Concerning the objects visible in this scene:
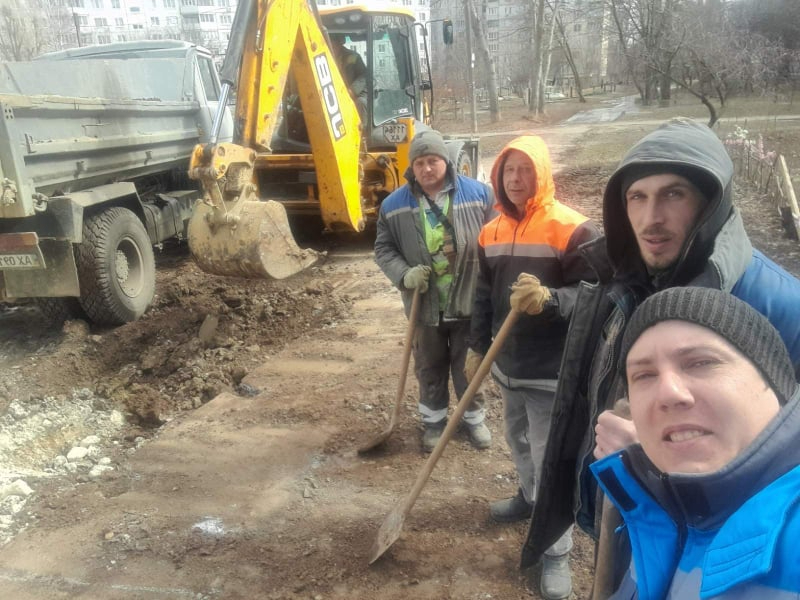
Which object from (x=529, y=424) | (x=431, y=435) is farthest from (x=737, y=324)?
(x=431, y=435)

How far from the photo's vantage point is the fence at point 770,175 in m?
7.57

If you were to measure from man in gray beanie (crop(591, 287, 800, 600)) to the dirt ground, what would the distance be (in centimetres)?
180

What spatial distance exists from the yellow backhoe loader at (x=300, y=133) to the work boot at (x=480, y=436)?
1.99 meters

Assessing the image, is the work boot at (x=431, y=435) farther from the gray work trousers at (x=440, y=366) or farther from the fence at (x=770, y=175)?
the fence at (x=770, y=175)

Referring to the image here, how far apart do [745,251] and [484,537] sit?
2.04 meters

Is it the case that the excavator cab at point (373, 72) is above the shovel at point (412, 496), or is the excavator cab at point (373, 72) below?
above

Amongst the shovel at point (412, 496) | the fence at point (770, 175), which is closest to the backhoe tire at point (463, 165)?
the fence at point (770, 175)

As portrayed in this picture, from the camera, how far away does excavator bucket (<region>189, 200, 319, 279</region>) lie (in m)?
4.75

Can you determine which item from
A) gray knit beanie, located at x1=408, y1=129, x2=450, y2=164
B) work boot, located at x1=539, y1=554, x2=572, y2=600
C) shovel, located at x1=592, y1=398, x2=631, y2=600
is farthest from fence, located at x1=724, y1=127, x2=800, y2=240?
shovel, located at x1=592, y1=398, x2=631, y2=600

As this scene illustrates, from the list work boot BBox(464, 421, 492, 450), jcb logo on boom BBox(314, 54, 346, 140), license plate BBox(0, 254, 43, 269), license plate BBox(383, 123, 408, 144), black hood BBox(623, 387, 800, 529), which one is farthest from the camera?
license plate BBox(383, 123, 408, 144)

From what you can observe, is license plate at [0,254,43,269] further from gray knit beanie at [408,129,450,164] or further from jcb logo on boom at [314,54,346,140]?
gray knit beanie at [408,129,450,164]

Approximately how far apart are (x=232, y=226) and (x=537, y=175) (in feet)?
9.36

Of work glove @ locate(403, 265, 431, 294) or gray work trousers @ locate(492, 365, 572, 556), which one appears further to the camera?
work glove @ locate(403, 265, 431, 294)

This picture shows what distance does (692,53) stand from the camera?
50.7ft
